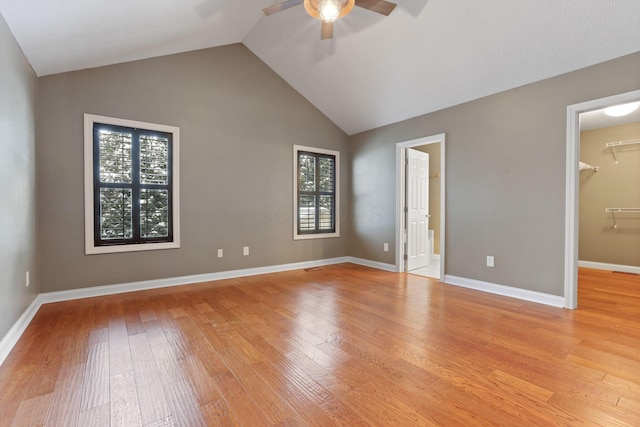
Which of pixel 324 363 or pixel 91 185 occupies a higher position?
pixel 91 185

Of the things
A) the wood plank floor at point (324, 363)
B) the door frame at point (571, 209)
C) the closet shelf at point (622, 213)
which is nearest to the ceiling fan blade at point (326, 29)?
the door frame at point (571, 209)

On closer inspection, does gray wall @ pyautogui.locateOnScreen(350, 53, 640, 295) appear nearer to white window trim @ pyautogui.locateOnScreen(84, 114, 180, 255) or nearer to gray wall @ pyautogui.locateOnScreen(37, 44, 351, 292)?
gray wall @ pyautogui.locateOnScreen(37, 44, 351, 292)

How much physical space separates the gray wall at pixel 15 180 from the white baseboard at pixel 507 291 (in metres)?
4.59

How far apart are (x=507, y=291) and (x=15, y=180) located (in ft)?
16.7

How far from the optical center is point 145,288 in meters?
3.69

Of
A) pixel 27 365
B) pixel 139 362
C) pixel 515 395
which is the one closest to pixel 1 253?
pixel 27 365

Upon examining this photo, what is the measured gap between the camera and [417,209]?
501 centimetres

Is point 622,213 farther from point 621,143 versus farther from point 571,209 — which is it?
point 571,209

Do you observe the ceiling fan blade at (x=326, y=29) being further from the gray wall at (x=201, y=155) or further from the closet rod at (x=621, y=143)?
the closet rod at (x=621, y=143)

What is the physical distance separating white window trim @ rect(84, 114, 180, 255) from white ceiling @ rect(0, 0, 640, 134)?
0.63m

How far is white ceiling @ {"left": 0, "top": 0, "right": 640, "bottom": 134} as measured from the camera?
242 centimetres

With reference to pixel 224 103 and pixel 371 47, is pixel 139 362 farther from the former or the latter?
pixel 371 47

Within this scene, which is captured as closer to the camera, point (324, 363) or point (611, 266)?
point (324, 363)

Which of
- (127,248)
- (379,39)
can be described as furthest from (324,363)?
(379,39)
